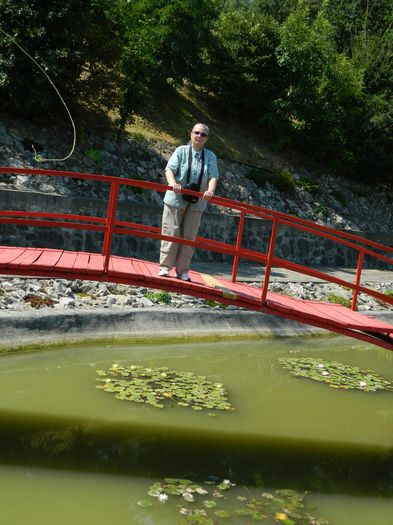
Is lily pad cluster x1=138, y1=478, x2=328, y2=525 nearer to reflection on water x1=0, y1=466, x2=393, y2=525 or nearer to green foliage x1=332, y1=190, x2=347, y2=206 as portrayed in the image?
reflection on water x1=0, y1=466, x2=393, y2=525

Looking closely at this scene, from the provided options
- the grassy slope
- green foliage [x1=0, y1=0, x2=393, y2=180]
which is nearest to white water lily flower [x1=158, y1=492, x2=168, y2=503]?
green foliage [x1=0, y1=0, x2=393, y2=180]

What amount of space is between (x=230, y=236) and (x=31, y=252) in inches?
438

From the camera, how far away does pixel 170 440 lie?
686 centimetres

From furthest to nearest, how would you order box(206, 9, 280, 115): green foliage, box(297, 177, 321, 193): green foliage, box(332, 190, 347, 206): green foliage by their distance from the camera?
1. box(206, 9, 280, 115): green foliage
2. box(332, 190, 347, 206): green foliage
3. box(297, 177, 321, 193): green foliage

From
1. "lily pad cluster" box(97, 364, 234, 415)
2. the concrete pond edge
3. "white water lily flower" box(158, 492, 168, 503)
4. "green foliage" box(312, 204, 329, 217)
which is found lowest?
"white water lily flower" box(158, 492, 168, 503)

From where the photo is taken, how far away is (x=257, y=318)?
12.0 m

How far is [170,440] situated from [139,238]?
8930 millimetres

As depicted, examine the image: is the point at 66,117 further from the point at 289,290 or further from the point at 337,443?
the point at 337,443

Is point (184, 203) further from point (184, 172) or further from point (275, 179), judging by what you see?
point (275, 179)

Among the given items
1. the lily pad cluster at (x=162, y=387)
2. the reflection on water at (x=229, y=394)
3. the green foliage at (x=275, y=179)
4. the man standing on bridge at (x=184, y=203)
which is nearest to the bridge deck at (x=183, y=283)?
the man standing on bridge at (x=184, y=203)

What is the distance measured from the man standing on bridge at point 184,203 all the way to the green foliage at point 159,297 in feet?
14.0

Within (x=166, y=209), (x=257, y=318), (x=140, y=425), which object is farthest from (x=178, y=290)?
(x=257, y=318)

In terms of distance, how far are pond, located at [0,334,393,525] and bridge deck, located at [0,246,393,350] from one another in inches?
52.0

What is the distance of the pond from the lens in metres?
5.59
